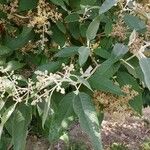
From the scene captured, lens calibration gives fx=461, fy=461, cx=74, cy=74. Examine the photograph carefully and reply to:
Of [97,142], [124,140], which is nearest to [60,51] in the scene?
[97,142]

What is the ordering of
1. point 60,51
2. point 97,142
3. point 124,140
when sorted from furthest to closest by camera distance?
point 124,140 < point 60,51 < point 97,142

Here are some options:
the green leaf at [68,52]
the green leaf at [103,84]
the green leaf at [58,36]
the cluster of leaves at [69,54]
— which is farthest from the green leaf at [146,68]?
the green leaf at [58,36]

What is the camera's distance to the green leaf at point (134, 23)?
1.17 m

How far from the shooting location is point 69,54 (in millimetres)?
1200

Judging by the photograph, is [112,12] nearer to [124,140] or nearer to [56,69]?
[56,69]

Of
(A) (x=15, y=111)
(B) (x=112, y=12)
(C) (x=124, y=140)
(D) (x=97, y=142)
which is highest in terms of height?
(B) (x=112, y=12)

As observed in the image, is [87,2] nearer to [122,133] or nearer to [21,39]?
[21,39]

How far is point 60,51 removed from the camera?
1.21 metres

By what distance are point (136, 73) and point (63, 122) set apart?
22cm

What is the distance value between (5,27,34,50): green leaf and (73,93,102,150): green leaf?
304 mm

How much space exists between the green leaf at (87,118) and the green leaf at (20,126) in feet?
0.50

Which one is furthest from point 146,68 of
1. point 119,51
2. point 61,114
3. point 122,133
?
point 122,133

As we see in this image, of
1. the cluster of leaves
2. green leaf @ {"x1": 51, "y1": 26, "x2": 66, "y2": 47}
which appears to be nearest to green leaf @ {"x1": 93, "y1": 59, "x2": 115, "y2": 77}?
the cluster of leaves

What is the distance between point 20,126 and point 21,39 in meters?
0.29
